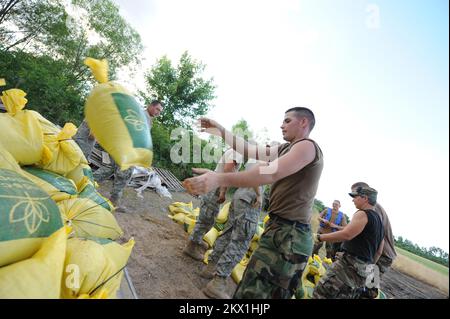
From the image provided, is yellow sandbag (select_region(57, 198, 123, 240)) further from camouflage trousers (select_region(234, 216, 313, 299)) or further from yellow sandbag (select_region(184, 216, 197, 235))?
yellow sandbag (select_region(184, 216, 197, 235))

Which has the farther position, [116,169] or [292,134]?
[116,169]

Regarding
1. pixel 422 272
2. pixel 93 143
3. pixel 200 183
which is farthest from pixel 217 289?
pixel 422 272

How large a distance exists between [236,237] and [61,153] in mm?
1888

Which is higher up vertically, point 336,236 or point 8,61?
point 8,61

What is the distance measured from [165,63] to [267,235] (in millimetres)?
18195

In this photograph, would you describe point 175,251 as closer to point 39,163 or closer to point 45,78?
point 39,163

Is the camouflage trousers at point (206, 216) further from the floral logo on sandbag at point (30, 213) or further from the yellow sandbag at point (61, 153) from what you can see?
the floral logo on sandbag at point (30, 213)

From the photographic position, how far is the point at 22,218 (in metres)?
1.22

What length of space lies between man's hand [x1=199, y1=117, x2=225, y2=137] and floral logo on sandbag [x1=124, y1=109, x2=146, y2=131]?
2.39 feet

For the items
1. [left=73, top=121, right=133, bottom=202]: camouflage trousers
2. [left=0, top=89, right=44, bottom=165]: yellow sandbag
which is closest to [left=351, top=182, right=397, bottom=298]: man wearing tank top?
[left=73, top=121, right=133, bottom=202]: camouflage trousers

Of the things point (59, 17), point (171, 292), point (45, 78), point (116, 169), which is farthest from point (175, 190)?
point (59, 17)

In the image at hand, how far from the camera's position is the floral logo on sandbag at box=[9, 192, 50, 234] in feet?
3.95
